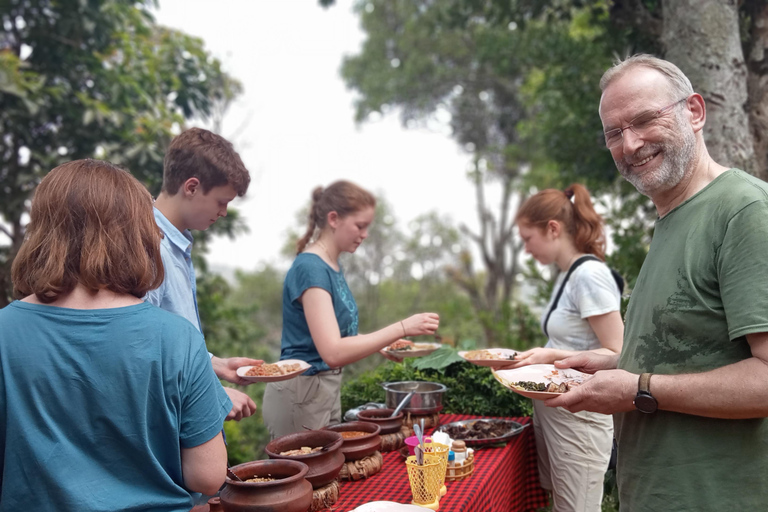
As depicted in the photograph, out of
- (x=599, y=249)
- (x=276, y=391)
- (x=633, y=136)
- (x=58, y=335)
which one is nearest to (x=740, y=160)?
(x=599, y=249)

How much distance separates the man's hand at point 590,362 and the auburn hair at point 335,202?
139cm

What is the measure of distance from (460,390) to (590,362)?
1.69 meters

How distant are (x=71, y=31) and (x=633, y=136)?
19.3 feet

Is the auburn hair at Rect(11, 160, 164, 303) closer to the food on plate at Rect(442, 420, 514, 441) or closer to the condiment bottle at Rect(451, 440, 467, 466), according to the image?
the condiment bottle at Rect(451, 440, 467, 466)

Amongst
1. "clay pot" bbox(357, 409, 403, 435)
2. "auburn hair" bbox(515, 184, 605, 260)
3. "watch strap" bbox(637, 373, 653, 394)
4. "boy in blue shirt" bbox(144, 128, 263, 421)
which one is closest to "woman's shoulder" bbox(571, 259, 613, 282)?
"auburn hair" bbox(515, 184, 605, 260)

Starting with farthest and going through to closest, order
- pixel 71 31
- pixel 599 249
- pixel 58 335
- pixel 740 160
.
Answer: pixel 71 31 < pixel 740 160 < pixel 599 249 < pixel 58 335

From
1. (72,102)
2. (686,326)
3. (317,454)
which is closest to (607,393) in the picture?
(686,326)

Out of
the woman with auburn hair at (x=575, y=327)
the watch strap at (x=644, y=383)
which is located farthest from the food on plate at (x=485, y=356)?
the watch strap at (x=644, y=383)

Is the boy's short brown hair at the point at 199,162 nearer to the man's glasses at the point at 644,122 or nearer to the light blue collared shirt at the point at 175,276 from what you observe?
the light blue collared shirt at the point at 175,276

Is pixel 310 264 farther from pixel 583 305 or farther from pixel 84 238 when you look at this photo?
pixel 84 238

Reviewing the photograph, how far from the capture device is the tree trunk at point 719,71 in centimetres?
383

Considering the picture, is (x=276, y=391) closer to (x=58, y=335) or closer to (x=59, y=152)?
(x=58, y=335)

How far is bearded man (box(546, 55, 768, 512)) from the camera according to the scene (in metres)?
1.43

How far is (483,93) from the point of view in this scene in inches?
661
